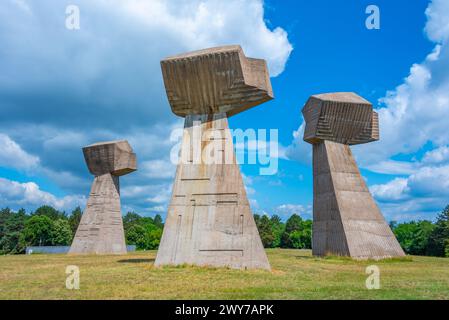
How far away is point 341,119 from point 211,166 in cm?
1164

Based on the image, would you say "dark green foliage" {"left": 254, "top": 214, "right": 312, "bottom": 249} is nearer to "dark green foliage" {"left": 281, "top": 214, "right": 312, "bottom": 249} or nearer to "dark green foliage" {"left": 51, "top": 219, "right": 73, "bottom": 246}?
"dark green foliage" {"left": 281, "top": 214, "right": 312, "bottom": 249}

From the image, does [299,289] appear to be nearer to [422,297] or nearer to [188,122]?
[422,297]

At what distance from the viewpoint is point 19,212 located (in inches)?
3046

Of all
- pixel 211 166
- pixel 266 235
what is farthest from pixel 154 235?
pixel 211 166

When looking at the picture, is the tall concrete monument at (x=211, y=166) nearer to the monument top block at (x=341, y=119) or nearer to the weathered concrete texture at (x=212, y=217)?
the weathered concrete texture at (x=212, y=217)

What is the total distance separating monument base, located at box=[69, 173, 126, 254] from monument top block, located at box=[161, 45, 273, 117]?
1851 cm

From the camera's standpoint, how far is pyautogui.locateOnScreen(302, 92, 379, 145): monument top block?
22969mm

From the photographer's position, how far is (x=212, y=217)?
14188 millimetres

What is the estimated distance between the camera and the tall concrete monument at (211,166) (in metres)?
13.8

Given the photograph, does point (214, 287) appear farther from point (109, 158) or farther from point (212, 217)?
point (109, 158)

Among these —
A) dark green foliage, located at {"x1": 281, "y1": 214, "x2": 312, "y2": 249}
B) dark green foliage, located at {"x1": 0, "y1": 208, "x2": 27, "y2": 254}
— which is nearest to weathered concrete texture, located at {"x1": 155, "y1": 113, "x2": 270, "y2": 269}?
dark green foliage, located at {"x1": 0, "y1": 208, "x2": 27, "y2": 254}

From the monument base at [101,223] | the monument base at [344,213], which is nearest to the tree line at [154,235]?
the monument base at [344,213]
